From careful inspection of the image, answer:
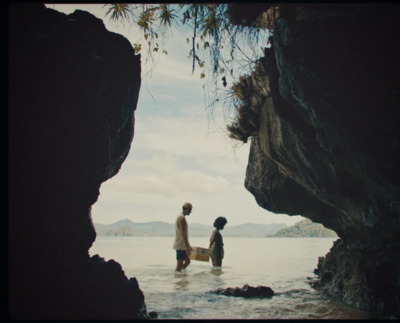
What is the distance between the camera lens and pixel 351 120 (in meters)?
5.06

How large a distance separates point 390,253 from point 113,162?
593cm

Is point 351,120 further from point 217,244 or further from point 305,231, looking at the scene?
point 305,231

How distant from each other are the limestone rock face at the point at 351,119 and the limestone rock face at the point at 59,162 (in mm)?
3642

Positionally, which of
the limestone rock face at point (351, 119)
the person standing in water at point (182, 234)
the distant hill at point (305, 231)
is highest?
the limestone rock face at point (351, 119)

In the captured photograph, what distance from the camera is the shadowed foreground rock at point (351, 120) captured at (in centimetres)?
459

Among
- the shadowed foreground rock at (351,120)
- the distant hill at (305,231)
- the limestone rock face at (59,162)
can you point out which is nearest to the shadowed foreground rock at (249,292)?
the shadowed foreground rock at (351,120)

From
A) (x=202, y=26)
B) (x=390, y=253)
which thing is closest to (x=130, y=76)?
(x=202, y=26)

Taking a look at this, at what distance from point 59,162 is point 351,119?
5064 mm

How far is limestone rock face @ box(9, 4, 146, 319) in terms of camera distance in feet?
13.5

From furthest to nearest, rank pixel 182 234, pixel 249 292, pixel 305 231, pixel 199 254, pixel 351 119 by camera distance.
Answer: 1. pixel 305 231
2. pixel 199 254
3. pixel 182 234
4. pixel 249 292
5. pixel 351 119

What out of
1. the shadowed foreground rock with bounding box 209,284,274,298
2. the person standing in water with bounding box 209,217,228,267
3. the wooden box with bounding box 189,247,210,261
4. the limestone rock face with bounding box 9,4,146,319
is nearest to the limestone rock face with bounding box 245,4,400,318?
the shadowed foreground rock with bounding box 209,284,274,298

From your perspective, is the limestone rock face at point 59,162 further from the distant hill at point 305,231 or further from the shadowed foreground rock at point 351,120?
the distant hill at point 305,231

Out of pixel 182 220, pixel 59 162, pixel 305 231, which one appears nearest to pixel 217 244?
pixel 182 220

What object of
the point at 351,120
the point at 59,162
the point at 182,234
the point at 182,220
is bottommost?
the point at 182,234
